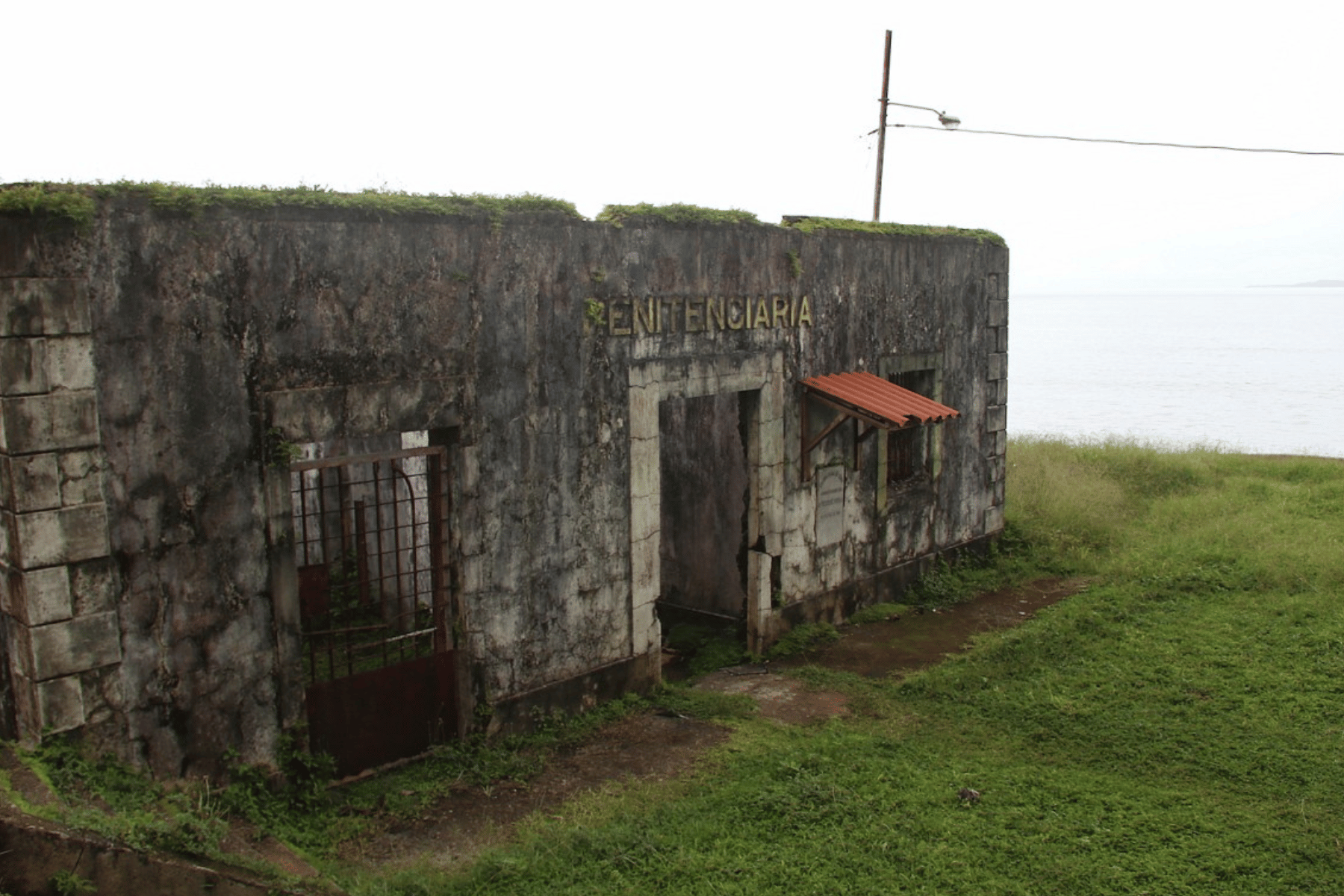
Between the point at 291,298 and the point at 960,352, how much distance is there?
868 centimetres

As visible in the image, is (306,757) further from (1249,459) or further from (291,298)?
(1249,459)

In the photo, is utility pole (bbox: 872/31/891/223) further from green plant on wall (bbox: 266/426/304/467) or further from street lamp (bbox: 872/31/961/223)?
green plant on wall (bbox: 266/426/304/467)

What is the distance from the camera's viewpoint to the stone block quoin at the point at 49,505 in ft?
18.6

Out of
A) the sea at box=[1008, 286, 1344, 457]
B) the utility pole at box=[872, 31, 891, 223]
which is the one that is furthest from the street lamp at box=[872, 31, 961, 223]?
the sea at box=[1008, 286, 1344, 457]

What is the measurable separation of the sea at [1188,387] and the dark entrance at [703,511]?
1471 cm

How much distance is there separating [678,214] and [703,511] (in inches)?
131

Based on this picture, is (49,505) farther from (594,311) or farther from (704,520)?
(704,520)

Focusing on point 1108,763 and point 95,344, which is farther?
point 1108,763

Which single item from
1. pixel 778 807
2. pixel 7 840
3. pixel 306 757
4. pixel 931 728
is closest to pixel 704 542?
pixel 931 728

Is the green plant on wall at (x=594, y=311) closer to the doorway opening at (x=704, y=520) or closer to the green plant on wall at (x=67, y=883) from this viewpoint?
the doorway opening at (x=704, y=520)

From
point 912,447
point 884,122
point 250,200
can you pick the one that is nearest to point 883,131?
point 884,122

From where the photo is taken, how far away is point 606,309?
867cm

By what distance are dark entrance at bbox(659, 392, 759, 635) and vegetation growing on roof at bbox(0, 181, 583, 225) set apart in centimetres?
344

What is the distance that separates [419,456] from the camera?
9.09 m
